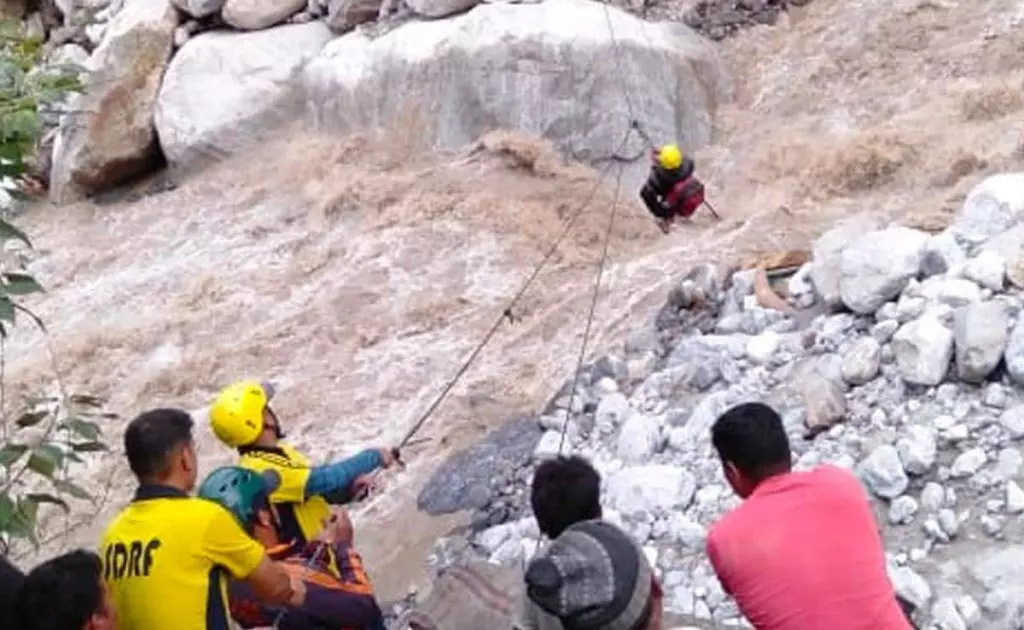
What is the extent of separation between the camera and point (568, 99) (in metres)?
10.6

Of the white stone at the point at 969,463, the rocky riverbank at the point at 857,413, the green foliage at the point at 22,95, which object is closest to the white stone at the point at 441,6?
the rocky riverbank at the point at 857,413

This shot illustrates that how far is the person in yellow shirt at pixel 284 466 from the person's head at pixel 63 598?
1.22m

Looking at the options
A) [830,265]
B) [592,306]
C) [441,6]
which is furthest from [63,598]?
[441,6]

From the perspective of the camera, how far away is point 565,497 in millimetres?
3113

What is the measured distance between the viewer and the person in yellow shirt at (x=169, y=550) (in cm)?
326

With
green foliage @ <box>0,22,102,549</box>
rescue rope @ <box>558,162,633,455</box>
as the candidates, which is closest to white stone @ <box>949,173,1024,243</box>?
rescue rope @ <box>558,162,633,455</box>

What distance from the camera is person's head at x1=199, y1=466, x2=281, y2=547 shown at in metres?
3.96

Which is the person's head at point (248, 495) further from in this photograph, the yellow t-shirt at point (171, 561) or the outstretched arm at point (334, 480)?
the yellow t-shirt at point (171, 561)

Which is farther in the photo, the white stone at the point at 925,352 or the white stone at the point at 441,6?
the white stone at the point at 441,6

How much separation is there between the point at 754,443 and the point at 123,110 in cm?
1038

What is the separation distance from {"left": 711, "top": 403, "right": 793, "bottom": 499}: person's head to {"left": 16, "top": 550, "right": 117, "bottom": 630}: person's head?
1259 millimetres

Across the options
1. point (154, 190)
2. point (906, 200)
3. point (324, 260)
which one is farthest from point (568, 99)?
point (154, 190)

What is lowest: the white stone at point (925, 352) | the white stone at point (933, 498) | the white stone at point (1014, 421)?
the white stone at point (933, 498)

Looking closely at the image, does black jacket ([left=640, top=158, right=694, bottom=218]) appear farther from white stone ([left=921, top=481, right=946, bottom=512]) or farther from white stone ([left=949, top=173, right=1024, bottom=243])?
white stone ([left=921, top=481, right=946, bottom=512])
